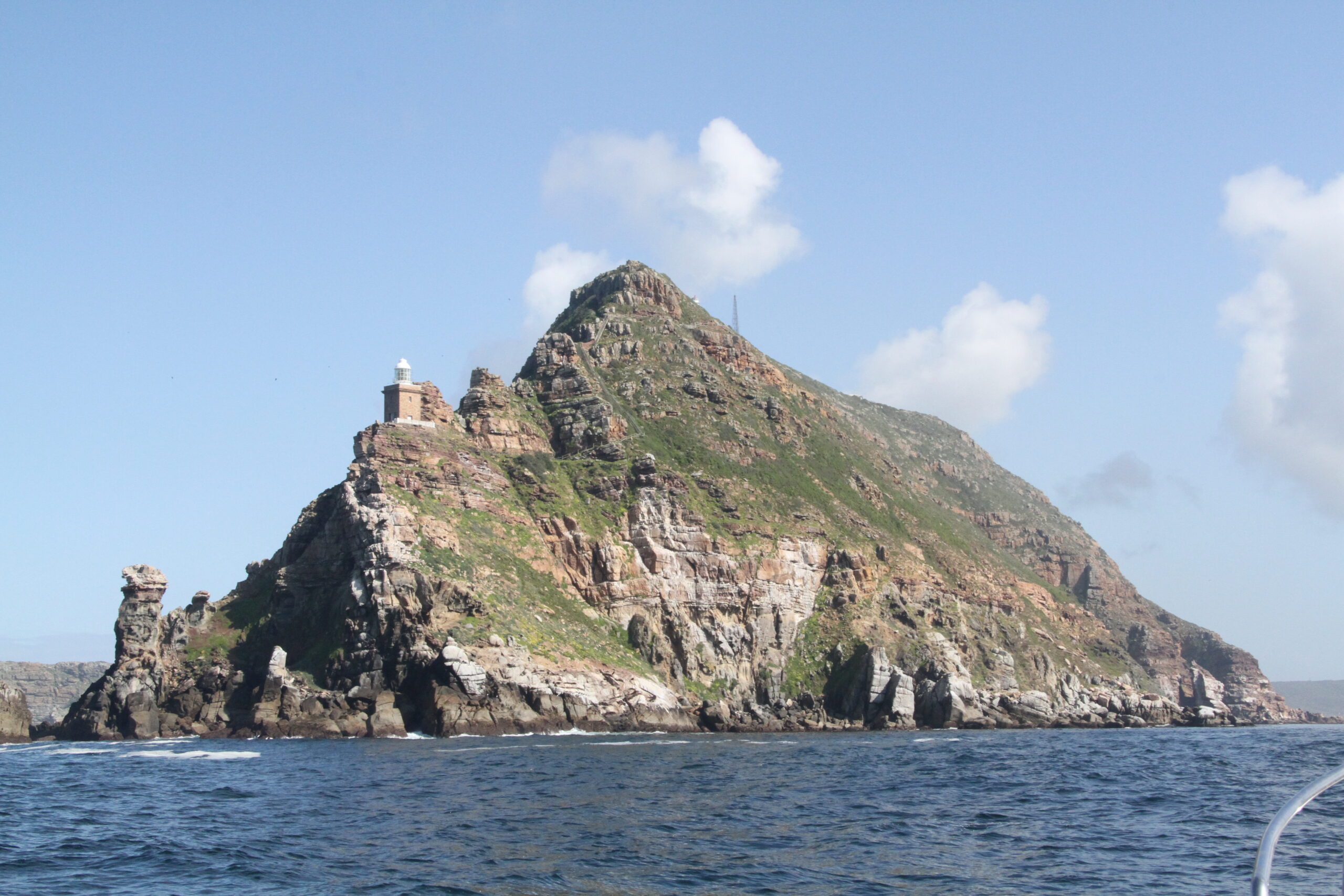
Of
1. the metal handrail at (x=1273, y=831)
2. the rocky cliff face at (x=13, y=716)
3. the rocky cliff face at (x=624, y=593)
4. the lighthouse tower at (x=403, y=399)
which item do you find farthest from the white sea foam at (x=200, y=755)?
the metal handrail at (x=1273, y=831)

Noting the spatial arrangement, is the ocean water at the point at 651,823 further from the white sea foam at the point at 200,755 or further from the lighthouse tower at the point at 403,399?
the lighthouse tower at the point at 403,399

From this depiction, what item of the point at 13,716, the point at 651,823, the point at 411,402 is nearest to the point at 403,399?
the point at 411,402

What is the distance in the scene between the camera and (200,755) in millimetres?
80062

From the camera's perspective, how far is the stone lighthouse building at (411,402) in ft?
438

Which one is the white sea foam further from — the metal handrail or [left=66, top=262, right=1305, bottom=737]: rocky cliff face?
the metal handrail

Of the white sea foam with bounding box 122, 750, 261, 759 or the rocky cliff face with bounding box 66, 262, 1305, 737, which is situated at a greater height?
the rocky cliff face with bounding box 66, 262, 1305, 737

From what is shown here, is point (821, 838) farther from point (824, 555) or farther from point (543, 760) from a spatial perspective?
point (824, 555)

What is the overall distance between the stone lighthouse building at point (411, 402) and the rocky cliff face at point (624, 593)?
2.98 m

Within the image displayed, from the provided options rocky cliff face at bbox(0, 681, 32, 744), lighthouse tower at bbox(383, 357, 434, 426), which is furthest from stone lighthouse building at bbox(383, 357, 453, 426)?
rocky cliff face at bbox(0, 681, 32, 744)

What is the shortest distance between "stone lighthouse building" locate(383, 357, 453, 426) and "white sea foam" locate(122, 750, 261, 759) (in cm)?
5497

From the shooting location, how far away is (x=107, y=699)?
103 m

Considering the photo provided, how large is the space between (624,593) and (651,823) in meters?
84.4

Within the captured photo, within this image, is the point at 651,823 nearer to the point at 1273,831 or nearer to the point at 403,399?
the point at 1273,831

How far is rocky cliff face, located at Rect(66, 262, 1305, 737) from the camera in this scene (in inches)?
4122
